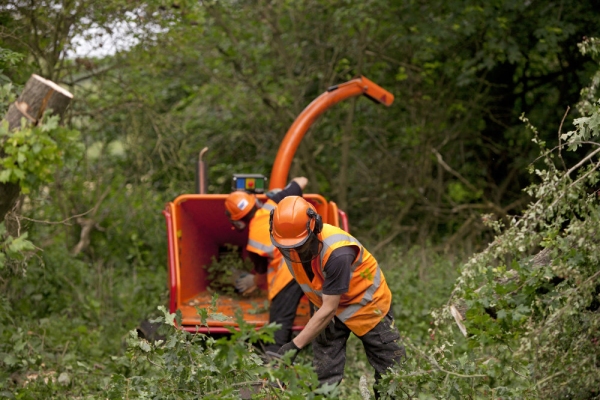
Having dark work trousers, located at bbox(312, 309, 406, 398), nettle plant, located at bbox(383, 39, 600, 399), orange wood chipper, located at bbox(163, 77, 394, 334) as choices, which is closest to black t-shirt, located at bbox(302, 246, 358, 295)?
dark work trousers, located at bbox(312, 309, 406, 398)

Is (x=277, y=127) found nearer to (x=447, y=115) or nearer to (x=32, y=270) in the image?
(x=447, y=115)

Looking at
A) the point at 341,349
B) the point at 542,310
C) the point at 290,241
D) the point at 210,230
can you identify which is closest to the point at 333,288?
the point at 290,241

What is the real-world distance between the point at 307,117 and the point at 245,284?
163cm

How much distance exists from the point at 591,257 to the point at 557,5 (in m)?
6.41

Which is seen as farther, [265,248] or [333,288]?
[265,248]

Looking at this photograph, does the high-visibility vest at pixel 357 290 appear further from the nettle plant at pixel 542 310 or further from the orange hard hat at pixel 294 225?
the nettle plant at pixel 542 310

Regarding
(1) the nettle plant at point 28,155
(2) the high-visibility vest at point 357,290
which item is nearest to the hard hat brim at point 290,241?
(2) the high-visibility vest at point 357,290

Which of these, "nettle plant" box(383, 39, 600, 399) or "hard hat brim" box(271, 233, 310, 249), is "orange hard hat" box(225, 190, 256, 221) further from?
"nettle plant" box(383, 39, 600, 399)

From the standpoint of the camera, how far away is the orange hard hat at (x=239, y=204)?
5876 mm

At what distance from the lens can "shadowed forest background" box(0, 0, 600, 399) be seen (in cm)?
366

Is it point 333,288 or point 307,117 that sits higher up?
point 307,117

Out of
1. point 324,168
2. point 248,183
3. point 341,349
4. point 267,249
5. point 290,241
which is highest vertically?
point 290,241

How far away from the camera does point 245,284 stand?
6.67m

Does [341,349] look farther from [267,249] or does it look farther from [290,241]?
[267,249]
